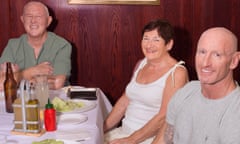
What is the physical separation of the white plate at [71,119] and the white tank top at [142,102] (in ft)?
1.37

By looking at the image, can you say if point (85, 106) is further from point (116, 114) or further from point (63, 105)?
point (116, 114)

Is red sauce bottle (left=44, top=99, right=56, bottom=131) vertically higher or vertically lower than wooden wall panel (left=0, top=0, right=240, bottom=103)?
lower

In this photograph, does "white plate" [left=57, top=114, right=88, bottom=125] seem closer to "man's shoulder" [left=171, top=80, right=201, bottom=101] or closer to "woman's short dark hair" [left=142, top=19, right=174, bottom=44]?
"man's shoulder" [left=171, top=80, right=201, bottom=101]

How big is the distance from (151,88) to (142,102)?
11cm

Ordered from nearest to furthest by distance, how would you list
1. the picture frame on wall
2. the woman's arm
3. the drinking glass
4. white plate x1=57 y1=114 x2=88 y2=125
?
the drinking glass < white plate x1=57 y1=114 x2=88 y2=125 < the woman's arm < the picture frame on wall

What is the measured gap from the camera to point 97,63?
3613mm

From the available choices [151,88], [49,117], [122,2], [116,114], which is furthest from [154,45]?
[122,2]

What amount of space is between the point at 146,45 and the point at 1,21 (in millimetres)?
1725

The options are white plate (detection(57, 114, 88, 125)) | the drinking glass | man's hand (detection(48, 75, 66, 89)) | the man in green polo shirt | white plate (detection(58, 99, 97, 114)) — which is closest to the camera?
the drinking glass

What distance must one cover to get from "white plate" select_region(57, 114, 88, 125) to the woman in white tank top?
301mm

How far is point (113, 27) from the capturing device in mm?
3541

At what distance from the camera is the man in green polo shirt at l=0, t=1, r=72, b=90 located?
296 cm

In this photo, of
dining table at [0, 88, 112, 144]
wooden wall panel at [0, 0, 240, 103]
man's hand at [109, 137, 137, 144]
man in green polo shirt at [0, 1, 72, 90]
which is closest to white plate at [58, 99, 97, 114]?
dining table at [0, 88, 112, 144]

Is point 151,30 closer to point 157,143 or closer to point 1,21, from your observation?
point 157,143
